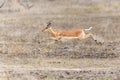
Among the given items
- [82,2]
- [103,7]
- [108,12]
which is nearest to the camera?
[108,12]

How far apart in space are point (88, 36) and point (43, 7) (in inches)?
558

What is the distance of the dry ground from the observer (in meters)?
11.3

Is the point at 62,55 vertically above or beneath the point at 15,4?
beneath

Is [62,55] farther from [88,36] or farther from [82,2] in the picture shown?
[82,2]

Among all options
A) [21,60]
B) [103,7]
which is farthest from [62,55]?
[103,7]

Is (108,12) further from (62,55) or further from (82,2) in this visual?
(62,55)

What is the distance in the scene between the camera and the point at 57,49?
579 inches

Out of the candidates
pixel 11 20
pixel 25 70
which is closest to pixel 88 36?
pixel 25 70

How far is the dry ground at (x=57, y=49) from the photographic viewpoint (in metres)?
11.3

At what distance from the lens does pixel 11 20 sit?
23.0 metres

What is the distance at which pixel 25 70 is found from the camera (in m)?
11.5

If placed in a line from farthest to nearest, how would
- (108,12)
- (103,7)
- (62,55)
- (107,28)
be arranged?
(103,7)
(108,12)
(107,28)
(62,55)

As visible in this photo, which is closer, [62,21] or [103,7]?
[62,21]

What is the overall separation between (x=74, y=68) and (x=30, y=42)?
14.0ft
